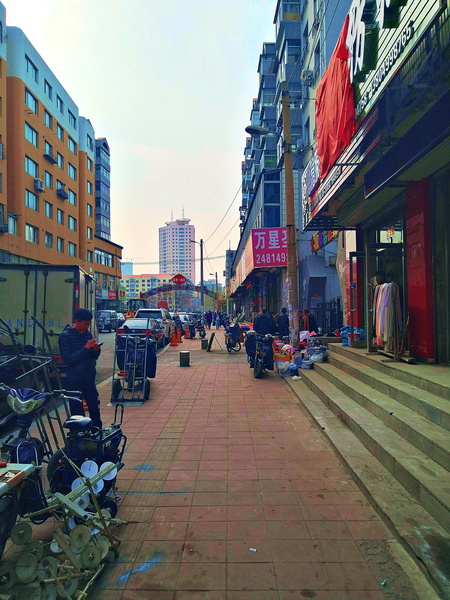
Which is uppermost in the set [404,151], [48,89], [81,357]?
[48,89]

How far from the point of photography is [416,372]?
5.80 m

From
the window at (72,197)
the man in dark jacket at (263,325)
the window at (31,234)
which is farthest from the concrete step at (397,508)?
the window at (72,197)

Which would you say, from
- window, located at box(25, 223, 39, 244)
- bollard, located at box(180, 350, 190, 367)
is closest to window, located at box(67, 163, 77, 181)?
window, located at box(25, 223, 39, 244)

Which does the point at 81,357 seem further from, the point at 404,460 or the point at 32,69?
the point at 32,69

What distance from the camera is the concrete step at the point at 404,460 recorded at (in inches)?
129

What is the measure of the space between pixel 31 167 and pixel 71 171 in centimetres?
939

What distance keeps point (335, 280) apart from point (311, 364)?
31.7 feet

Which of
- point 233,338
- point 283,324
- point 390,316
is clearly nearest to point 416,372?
point 390,316

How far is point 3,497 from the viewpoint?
8.59 feet

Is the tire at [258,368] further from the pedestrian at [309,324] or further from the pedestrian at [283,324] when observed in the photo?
the pedestrian at [309,324]

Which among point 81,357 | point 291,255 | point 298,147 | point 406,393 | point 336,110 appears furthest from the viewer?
point 298,147

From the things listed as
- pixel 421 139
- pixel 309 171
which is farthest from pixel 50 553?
pixel 309 171

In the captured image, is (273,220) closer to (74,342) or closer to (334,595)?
(74,342)

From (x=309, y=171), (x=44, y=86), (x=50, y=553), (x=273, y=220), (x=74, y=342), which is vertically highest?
(x=44, y=86)
